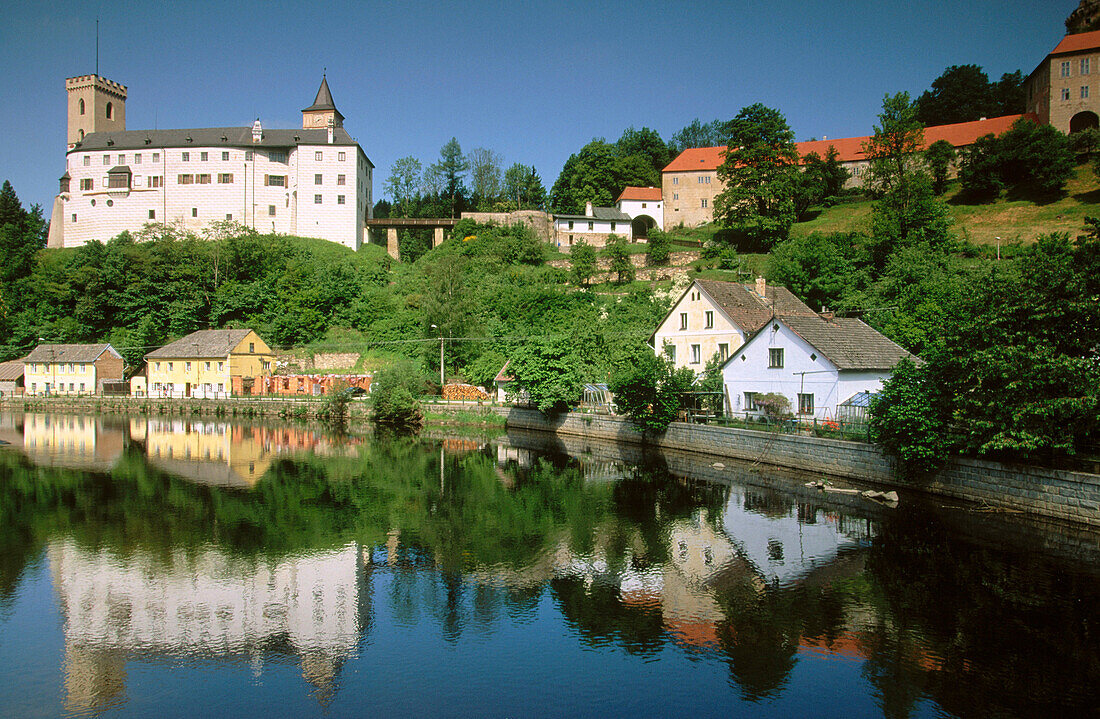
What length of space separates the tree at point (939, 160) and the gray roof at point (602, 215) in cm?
3120

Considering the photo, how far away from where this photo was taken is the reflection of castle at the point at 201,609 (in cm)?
1116

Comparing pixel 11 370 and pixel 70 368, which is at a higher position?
pixel 70 368

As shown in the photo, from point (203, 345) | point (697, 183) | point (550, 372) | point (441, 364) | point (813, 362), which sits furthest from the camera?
point (697, 183)

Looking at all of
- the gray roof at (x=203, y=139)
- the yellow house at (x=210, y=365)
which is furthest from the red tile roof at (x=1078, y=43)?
the yellow house at (x=210, y=365)

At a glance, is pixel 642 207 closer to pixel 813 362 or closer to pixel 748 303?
pixel 748 303

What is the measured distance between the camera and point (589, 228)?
7550cm

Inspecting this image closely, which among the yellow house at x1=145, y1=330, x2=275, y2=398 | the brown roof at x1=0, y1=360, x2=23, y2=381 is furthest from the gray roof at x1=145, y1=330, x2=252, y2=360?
the brown roof at x1=0, y1=360, x2=23, y2=381

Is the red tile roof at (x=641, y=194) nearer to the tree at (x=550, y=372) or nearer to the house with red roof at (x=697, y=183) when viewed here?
the house with red roof at (x=697, y=183)

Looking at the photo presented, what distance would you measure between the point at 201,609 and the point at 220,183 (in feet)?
238

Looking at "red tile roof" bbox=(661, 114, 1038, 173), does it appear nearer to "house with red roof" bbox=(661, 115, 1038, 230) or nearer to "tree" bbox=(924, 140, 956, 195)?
"house with red roof" bbox=(661, 115, 1038, 230)

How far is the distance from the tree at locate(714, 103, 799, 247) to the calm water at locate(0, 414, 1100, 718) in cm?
4604

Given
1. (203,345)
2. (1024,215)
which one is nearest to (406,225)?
(203,345)

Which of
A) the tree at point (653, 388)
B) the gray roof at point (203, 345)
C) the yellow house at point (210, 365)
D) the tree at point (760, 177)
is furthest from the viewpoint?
the tree at point (760, 177)

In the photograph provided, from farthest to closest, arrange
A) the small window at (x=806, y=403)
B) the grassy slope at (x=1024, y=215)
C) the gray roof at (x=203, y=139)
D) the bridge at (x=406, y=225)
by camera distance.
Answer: the bridge at (x=406, y=225)
the gray roof at (x=203, y=139)
the grassy slope at (x=1024, y=215)
the small window at (x=806, y=403)
